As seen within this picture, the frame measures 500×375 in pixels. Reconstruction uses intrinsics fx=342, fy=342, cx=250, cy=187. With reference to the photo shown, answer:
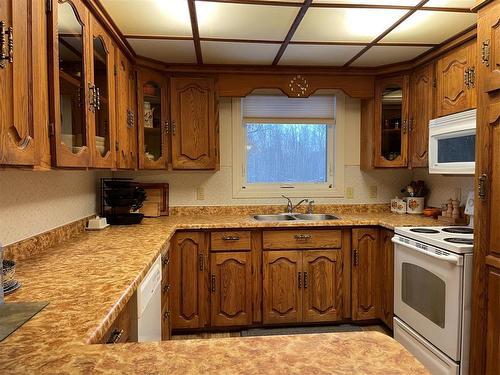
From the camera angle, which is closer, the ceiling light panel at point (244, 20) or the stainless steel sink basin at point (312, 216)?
the ceiling light panel at point (244, 20)

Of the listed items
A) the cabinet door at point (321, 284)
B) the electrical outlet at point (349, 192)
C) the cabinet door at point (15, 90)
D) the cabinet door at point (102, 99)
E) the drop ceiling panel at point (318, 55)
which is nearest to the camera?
the cabinet door at point (15, 90)

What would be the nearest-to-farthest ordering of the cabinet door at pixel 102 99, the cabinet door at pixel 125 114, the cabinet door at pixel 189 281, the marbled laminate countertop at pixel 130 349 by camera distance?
the marbled laminate countertop at pixel 130 349
the cabinet door at pixel 102 99
the cabinet door at pixel 125 114
the cabinet door at pixel 189 281

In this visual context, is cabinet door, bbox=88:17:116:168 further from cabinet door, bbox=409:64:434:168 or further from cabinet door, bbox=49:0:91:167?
cabinet door, bbox=409:64:434:168

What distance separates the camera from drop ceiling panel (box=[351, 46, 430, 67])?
2.54 metres

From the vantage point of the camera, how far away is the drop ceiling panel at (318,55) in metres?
2.51

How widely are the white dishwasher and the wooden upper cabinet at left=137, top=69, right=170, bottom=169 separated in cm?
125

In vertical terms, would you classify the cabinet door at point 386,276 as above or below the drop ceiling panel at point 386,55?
below

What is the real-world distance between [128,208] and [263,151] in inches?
54.1

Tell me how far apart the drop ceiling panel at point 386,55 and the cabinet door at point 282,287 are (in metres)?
1.64

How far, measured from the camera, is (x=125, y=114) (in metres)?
2.38

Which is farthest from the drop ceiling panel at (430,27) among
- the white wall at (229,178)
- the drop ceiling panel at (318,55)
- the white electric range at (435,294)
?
the white electric range at (435,294)

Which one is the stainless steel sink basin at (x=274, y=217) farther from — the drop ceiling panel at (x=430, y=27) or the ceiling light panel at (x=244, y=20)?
the drop ceiling panel at (x=430, y=27)

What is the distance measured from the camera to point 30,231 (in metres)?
1.66

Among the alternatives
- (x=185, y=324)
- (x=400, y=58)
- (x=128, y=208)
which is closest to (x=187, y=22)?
(x=128, y=208)
